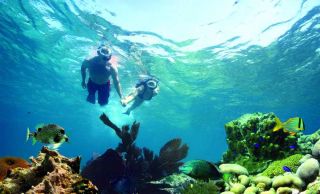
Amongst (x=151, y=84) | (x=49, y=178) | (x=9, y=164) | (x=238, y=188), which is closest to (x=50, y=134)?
(x=9, y=164)

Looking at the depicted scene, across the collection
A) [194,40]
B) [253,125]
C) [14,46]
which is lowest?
[253,125]

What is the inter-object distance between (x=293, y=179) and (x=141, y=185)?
14.3 feet

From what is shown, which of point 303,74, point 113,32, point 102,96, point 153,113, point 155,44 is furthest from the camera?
point 153,113

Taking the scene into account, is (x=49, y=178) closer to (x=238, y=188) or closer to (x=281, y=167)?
(x=238, y=188)

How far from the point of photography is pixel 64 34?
2353 centimetres

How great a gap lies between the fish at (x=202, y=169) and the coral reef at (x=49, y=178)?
6.69ft

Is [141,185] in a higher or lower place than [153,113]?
lower

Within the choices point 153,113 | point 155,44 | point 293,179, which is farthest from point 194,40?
point 153,113

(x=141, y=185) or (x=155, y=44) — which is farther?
(x=155, y=44)

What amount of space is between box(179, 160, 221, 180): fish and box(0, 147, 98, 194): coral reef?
204 cm

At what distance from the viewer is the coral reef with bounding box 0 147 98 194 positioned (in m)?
2.55

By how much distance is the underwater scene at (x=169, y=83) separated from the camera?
4.46m

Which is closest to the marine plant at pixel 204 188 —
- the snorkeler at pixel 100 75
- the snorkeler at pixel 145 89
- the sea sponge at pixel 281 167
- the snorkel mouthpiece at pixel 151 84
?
the sea sponge at pixel 281 167

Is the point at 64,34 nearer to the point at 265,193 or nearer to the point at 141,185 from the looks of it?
the point at 141,185
